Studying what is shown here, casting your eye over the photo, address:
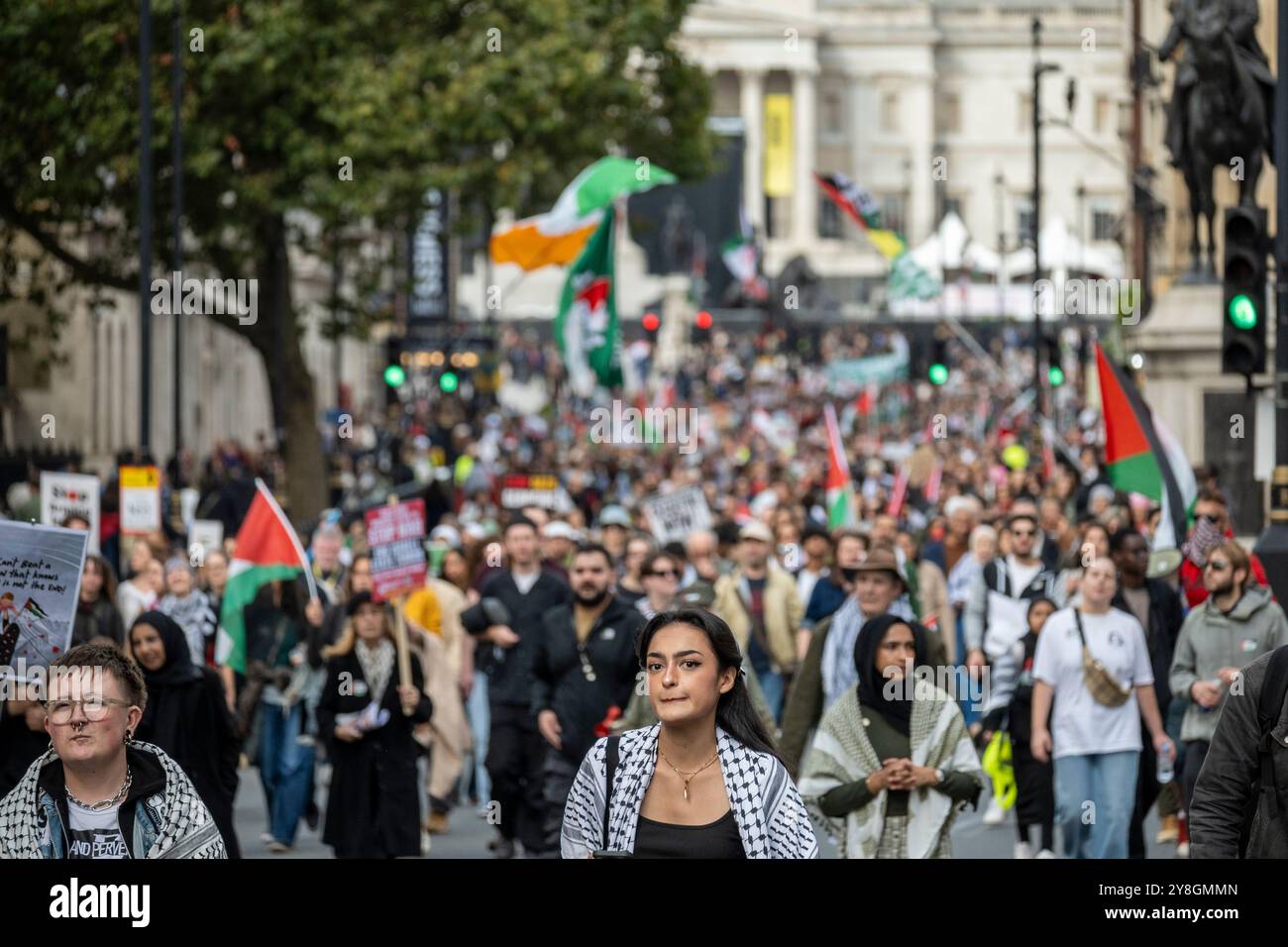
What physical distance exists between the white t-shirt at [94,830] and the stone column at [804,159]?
114 metres

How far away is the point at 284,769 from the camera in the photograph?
13.0 meters

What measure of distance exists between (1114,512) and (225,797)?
812 centimetres

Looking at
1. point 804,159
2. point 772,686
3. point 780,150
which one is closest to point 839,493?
point 772,686

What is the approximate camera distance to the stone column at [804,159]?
11981 cm

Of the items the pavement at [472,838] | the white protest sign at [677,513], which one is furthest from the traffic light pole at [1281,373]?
the white protest sign at [677,513]

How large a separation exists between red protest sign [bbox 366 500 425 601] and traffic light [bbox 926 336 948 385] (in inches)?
899

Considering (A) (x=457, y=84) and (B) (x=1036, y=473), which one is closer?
(A) (x=457, y=84)

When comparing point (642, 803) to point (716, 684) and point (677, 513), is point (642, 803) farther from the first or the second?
point (677, 513)

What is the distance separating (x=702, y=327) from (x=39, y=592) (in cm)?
5275

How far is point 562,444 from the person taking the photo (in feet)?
145

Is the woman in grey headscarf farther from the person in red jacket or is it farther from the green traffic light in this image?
the green traffic light

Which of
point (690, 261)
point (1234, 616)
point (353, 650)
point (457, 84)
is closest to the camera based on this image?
point (1234, 616)

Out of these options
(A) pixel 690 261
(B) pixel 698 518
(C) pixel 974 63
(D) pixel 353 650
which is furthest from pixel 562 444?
(C) pixel 974 63
